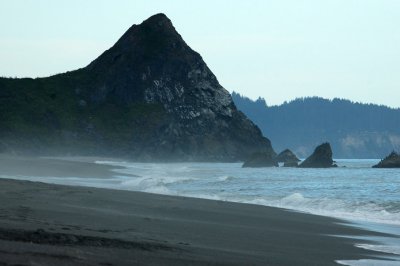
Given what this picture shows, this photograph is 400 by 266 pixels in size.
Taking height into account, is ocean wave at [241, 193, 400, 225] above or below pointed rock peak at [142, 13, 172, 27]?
below

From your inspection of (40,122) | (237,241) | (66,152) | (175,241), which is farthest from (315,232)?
(40,122)

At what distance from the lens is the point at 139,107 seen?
169750 mm

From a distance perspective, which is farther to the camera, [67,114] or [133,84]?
[133,84]

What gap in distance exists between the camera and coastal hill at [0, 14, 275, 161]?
150250mm

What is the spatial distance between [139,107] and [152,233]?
157m

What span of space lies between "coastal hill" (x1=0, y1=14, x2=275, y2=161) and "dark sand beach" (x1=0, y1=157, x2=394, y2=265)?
12187 cm

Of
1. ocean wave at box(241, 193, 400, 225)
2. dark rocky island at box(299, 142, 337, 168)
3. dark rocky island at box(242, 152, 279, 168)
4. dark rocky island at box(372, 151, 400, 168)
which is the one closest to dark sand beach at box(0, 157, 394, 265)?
ocean wave at box(241, 193, 400, 225)

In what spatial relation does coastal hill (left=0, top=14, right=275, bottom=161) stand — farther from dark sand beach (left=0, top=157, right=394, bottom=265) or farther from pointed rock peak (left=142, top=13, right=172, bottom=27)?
dark sand beach (left=0, top=157, right=394, bottom=265)

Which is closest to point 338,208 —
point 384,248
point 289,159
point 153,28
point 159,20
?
point 384,248

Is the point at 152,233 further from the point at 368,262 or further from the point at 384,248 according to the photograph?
the point at 384,248

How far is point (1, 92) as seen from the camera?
513ft

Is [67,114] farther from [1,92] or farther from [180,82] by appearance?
[180,82]

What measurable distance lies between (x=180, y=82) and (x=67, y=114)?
28.4 meters

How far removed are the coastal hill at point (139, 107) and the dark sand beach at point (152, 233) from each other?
121867 millimetres
